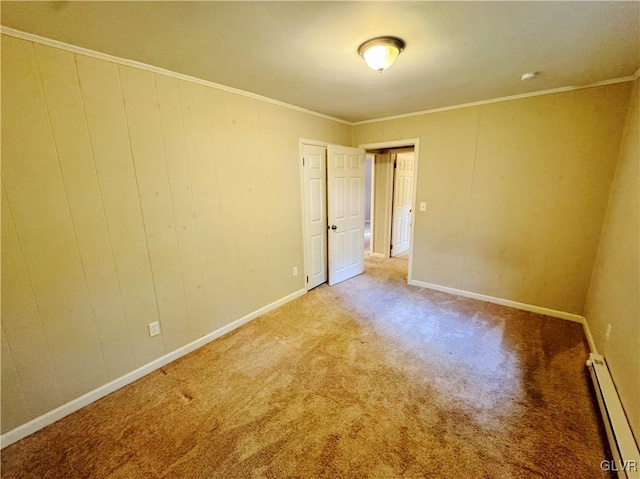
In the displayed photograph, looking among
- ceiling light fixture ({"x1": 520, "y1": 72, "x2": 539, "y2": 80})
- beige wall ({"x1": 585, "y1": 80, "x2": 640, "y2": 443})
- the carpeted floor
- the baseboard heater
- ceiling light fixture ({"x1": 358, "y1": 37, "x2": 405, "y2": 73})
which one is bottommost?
the carpeted floor

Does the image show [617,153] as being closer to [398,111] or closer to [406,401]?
[398,111]

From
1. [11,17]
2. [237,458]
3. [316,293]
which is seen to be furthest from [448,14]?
[316,293]

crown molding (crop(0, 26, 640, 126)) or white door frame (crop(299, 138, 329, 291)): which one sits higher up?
crown molding (crop(0, 26, 640, 126))

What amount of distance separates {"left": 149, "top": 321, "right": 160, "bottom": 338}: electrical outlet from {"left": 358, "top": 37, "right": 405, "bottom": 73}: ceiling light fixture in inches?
102

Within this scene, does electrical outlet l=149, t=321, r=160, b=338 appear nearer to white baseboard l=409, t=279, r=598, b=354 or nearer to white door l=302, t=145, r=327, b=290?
white door l=302, t=145, r=327, b=290

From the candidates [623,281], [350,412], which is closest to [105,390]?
[350,412]

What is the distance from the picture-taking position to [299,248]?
Answer: 3488 millimetres

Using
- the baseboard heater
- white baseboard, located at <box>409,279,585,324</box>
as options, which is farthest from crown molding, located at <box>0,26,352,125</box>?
the baseboard heater

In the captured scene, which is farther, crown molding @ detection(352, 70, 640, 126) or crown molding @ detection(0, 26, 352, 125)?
crown molding @ detection(352, 70, 640, 126)

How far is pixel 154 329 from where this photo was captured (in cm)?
221

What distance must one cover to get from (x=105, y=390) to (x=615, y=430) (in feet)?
10.6

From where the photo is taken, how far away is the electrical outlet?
86.1 inches

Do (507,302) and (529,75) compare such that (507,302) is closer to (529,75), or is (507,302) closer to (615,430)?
(615,430)

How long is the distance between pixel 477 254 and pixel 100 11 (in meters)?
3.87
